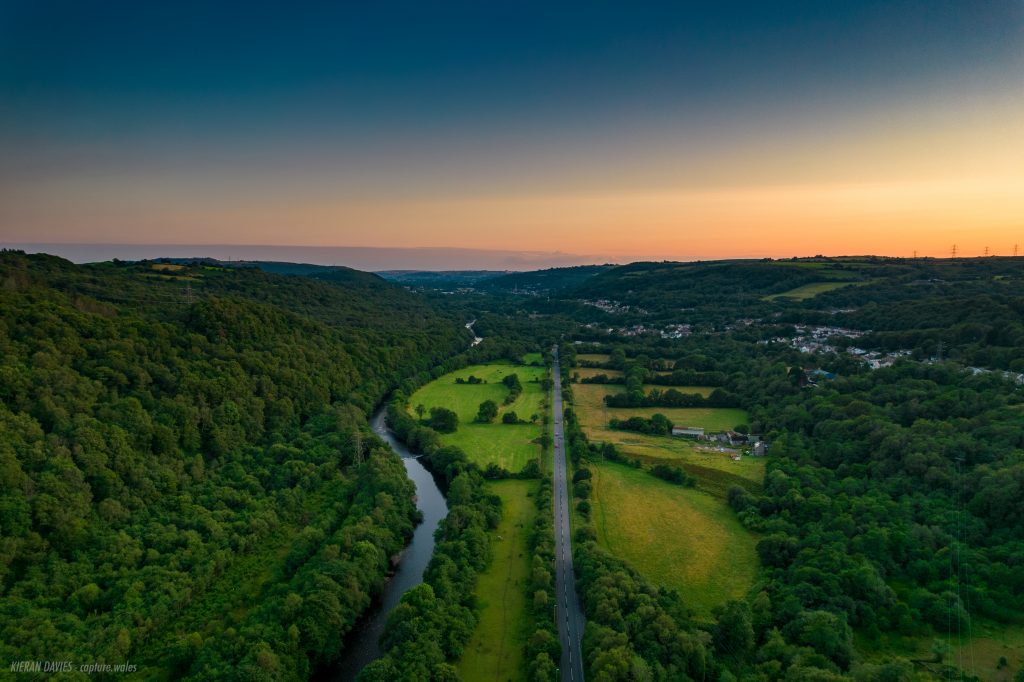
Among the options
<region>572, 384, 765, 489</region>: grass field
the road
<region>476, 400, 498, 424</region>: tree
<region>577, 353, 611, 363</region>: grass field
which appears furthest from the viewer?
<region>577, 353, 611, 363</region>: grass field

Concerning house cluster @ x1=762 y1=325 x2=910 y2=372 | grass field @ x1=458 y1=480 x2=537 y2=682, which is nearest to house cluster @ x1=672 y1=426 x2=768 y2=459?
house cluster @ x1=762 y1=325 x2=910 y2=372

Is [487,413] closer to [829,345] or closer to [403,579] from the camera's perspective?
[403,579]

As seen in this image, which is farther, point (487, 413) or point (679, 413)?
point (679, 413)

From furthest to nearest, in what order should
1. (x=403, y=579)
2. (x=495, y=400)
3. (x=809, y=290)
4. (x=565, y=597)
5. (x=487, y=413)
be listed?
1. (x=809, y=290)
2. (x=495, y=400)
3. (x=487, y=413)
4. (x=403, y=579)
5. (x=565, y=597)

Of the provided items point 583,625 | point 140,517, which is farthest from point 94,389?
point 583,625

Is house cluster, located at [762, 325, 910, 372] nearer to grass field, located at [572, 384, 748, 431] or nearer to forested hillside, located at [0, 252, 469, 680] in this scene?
grass field, located at [572, 384, 748, 431]

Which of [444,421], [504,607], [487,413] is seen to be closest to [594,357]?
[487,413]
